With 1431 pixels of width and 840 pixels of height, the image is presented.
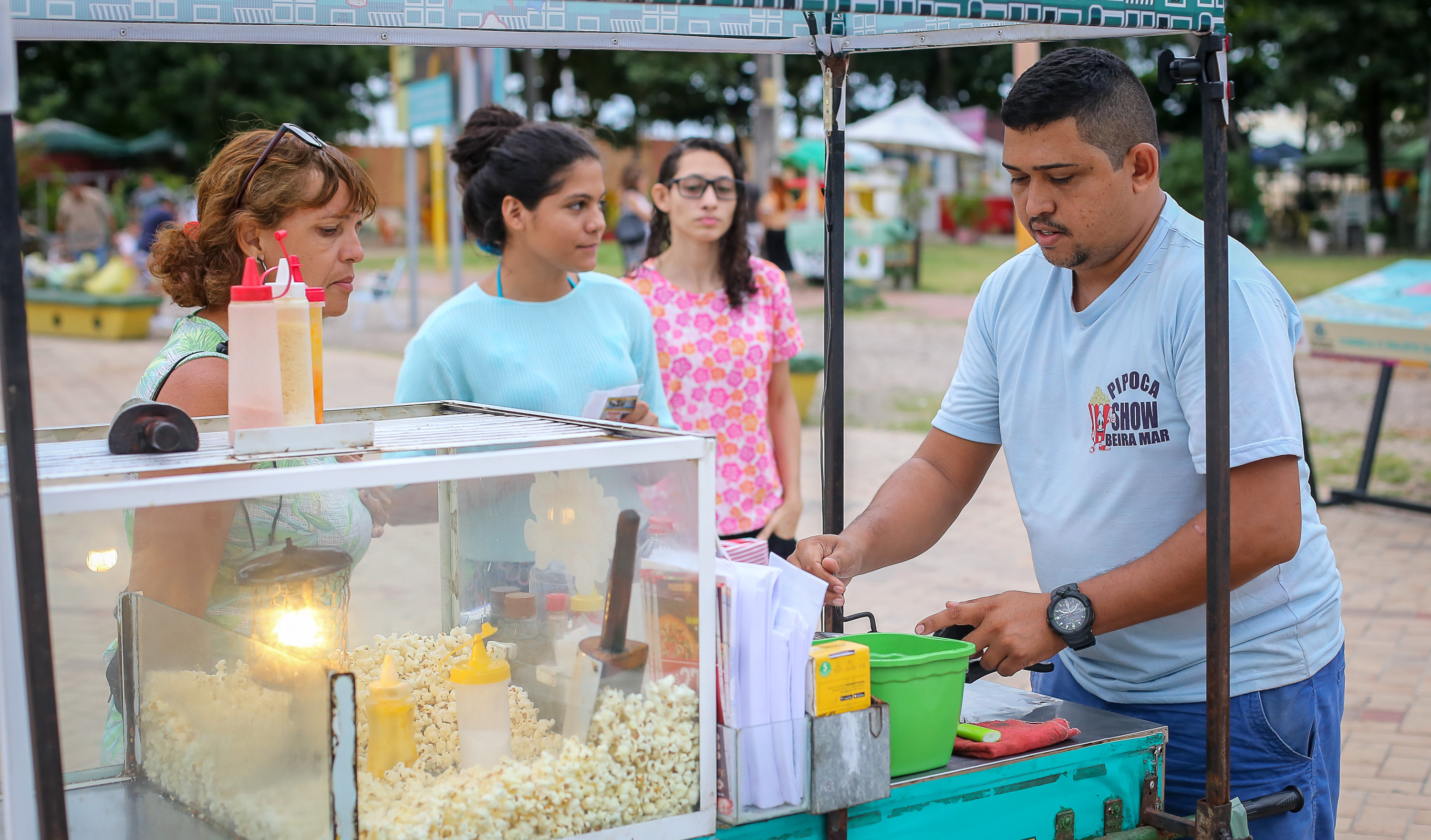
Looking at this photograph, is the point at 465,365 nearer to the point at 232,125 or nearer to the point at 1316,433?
the point at 232,125

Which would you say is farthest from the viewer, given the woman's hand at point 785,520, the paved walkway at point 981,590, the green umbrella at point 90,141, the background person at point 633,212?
the green umbrella at point 90,141

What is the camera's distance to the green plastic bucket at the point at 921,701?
171cm

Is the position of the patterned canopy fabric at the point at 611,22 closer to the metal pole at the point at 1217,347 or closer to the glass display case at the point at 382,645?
the metal pole at the point at 1217,347

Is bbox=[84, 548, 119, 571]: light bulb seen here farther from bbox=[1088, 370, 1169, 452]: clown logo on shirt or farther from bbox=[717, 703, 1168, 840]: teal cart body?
bbox=[1088, 370, 1169, 452]: clown logo on shirt

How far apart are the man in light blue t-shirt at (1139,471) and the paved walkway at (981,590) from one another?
1070 mm

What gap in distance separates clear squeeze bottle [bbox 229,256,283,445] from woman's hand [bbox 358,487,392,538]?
22 cm

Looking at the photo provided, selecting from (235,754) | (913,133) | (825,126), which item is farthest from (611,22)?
(913,133)

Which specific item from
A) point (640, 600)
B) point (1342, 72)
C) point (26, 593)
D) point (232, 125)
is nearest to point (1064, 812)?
point (640, 600)

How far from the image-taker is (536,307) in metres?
2.93

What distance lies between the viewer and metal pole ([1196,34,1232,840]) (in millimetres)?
1754

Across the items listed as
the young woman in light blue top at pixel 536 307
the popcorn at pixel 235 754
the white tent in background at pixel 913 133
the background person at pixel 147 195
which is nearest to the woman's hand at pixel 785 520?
the young woman in light blue top at pixel 536 307

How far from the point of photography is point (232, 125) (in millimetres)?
2486

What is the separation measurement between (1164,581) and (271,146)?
1598mm

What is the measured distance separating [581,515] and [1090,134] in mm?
1005
